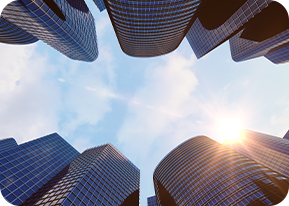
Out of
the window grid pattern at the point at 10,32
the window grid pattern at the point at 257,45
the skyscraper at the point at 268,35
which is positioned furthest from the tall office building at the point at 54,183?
the window grid pattern at the point at 257,45

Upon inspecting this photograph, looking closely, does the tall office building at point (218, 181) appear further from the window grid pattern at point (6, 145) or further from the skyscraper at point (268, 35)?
the window grid pattern at point (6, 145)

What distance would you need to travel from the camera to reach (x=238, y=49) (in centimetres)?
7962

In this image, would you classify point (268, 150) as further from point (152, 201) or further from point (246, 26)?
point (152, 201)

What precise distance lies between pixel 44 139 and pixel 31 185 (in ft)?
127

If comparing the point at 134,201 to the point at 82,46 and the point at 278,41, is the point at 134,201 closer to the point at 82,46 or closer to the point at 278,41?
the point at 82,46

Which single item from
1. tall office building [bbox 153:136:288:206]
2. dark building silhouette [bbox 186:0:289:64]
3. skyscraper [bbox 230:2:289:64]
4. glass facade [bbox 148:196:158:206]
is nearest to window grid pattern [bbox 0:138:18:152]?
tall office building [bbox 153:136:288:206]

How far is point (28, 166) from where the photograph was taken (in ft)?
156

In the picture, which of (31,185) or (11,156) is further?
(11,156)

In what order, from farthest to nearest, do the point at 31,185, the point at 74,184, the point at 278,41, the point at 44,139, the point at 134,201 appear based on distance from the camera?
1. the point at 44,139
2. the point at 278,41
3. the point at 134,201
4. the point at 31,185
5. the point at 74,184

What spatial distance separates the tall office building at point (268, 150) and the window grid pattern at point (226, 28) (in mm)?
62900

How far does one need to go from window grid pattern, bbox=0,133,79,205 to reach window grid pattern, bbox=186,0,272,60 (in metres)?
77.7

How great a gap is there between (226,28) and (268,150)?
7153cm

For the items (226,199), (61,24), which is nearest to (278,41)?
(226,199)

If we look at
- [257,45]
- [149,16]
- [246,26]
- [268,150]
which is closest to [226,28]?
[246,26]
